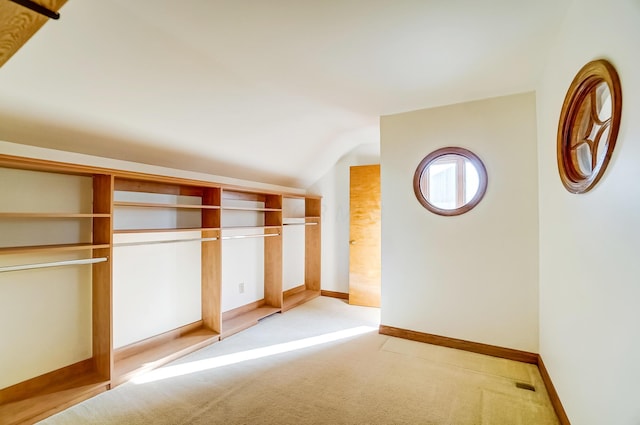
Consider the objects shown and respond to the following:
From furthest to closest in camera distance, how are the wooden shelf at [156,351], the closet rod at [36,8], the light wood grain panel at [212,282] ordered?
the light wood grain panel at [212,282]
the wooden shelf at [156,351]
the closet rod at [36,8]

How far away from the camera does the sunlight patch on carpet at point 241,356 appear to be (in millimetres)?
2443

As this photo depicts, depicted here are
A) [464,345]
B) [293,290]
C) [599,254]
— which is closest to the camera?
[599,254]

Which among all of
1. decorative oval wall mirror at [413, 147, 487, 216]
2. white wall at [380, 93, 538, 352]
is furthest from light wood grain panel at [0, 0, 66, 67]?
decorative oval wall mirror at [413, 147, 487, 216]

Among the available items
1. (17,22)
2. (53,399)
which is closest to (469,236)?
(17,22)

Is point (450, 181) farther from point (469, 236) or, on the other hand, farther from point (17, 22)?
point (17, 22)

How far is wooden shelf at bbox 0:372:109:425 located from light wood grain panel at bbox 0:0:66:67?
2.10m

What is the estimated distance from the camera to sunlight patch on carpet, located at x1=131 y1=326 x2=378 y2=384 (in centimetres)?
244

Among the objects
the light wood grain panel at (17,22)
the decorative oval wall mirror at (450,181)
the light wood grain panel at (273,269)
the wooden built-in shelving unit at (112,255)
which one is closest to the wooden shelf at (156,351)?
the wooden built-in shelving unit at (112,255)

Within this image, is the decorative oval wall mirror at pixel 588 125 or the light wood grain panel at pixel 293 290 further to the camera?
the light wood grain panel at pixel 293 290

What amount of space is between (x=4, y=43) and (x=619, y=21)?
2.62 m

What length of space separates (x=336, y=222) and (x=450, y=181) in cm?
191

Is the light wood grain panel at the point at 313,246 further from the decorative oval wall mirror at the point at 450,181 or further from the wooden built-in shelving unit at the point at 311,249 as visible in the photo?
the decorative oval wall mirror at the point at 450,181

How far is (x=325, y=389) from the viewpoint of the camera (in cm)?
226

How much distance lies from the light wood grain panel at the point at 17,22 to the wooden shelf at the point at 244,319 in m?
2.77
